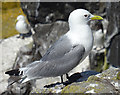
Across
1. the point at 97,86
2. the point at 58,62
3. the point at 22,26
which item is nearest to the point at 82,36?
the point at 58,62

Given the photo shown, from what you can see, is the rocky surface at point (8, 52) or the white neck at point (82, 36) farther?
the rocky surface at point (8, 52)

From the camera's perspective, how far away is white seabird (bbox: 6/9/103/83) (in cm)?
313

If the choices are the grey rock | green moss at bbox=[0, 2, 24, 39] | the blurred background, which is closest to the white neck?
the blurred background

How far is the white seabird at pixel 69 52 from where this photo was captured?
3.13m

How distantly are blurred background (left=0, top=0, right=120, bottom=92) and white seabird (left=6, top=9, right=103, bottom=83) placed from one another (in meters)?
1.91

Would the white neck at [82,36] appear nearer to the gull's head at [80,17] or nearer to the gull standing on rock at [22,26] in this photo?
the gull's head at [80,17]

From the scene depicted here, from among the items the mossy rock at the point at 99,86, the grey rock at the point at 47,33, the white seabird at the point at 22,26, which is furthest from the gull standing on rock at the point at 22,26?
the mossy rock at the point at 99,86

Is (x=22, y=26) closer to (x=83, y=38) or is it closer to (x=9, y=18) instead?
(x=9, y=18)

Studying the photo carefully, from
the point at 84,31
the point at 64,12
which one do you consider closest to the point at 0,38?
the point at 64,12

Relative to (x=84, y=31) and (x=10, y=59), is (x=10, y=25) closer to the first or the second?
(x=10, y=59)

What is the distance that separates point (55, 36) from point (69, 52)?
3.01m

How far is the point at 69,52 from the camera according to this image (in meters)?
3.18

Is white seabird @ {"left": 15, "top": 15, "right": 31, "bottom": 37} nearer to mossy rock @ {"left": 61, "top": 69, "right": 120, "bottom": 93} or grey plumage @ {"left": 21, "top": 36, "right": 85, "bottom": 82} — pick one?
grey plumage @ {"left": 21, "top": 36, "right": 85, "bottom": 82}

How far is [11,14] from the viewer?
26.7ft
